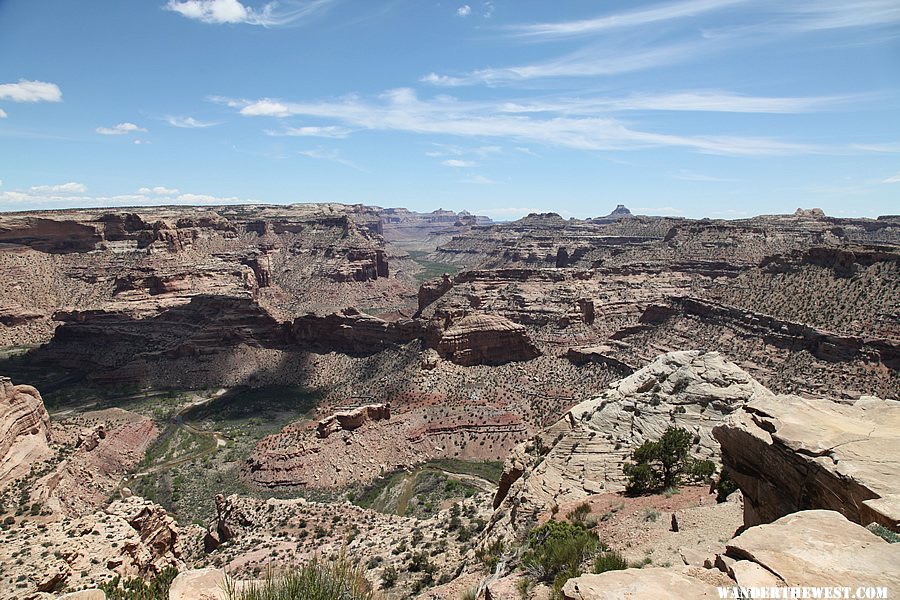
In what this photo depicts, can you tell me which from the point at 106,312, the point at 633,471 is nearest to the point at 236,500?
the point at 633,471

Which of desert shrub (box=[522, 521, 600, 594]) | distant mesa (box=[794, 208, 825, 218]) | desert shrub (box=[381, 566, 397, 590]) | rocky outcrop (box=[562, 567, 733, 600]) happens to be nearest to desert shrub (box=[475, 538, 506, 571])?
desert shrub (box=[522, 521, 600, 594])

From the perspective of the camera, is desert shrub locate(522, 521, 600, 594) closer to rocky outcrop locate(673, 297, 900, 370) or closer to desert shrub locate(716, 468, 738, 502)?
desert shrub locate(716, 468, 738, 502)

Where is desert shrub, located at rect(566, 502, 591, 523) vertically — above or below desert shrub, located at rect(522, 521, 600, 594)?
below

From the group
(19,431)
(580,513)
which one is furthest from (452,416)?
(19,431)

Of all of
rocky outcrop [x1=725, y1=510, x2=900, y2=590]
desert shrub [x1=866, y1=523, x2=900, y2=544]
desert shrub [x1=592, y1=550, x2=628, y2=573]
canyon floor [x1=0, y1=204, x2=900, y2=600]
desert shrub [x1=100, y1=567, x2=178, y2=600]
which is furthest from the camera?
desert shrub [x1=100, y1=567, x2=178, y2=600]

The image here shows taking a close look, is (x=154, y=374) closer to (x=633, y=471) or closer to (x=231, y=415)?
(x=231, y=415)

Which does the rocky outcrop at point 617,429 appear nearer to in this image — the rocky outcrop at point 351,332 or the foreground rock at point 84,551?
the foreground rock at point 84,551
